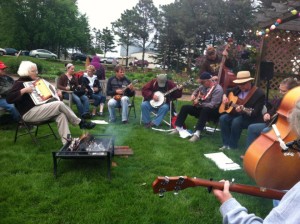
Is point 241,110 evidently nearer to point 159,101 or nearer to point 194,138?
point 194,138

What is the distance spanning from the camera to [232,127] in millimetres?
5371

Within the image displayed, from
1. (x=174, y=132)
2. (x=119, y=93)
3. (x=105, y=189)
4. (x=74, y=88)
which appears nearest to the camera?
(x=105, y=189)

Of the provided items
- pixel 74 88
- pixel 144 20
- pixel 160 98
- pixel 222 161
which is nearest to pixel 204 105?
pixel 160 98

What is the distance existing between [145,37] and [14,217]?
120 ft

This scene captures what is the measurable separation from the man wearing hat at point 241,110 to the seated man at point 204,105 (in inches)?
14.0

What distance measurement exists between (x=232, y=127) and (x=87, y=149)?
2777 millimetres

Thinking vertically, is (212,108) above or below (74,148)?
above

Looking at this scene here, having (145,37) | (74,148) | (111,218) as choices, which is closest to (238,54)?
(74,148)

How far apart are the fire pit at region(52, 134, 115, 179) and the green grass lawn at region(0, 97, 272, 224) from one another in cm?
26

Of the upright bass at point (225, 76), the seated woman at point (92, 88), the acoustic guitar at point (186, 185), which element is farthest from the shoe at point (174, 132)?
the acoustic guitar at point (186, 185)

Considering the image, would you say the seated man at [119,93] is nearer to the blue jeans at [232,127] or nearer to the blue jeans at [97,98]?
the blue jeans at [97,98]

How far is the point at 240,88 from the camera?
5445 millimetres

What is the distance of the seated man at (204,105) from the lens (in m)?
6.04

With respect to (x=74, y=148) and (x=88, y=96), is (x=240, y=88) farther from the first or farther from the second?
(x=88, y=96)
